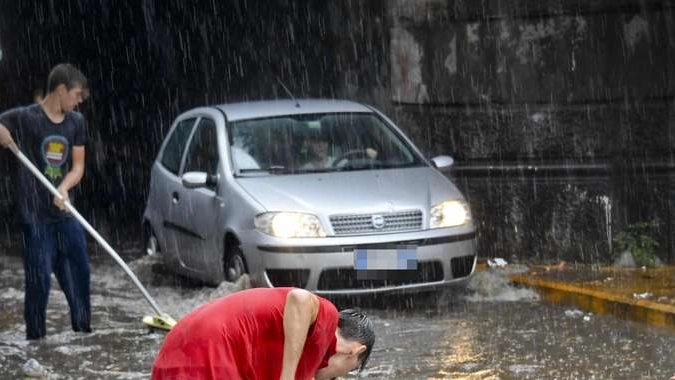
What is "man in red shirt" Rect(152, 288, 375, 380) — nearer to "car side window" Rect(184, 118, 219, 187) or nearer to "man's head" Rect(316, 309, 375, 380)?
"man's head" Rect(316, 309, 375, 380)

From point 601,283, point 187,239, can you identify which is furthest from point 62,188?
point 601,283

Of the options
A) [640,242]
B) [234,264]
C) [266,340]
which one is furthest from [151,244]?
[266,340]

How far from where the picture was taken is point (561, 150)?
43.9 feet

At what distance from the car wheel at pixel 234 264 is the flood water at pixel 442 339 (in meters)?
0.12

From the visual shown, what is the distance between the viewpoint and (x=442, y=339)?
9.62 m

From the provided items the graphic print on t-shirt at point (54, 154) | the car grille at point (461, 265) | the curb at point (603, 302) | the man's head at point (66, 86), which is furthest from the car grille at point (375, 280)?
the man's head at point (66, 86)

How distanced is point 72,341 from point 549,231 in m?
5.07

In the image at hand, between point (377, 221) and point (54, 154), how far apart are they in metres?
2.31

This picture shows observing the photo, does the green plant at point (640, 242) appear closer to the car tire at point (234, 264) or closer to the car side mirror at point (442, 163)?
the car side mirror at point (442, 163)

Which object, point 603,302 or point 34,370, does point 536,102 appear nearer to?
point 603,302

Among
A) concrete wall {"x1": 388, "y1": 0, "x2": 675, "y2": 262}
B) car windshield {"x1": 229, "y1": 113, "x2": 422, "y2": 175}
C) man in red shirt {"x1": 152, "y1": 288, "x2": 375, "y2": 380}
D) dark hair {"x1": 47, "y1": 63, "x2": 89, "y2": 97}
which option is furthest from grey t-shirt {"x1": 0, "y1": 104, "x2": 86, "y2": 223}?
concrete wall {"x1": 388, "y1": 0, "x2": 675, "y2": 262}

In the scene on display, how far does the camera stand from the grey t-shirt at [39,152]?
31.6ft

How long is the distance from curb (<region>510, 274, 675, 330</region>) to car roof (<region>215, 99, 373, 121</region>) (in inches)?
78.7

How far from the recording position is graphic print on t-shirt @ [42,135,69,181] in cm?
967
